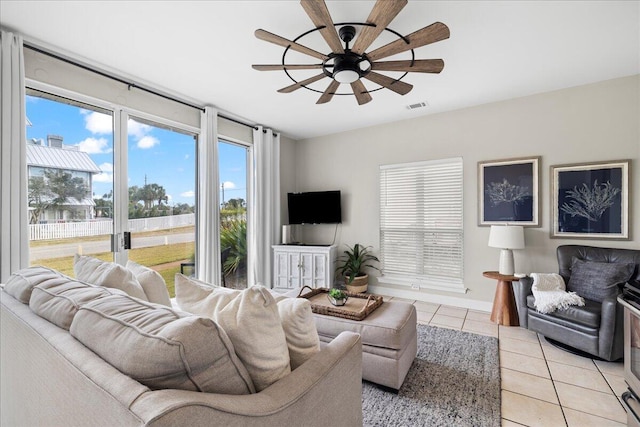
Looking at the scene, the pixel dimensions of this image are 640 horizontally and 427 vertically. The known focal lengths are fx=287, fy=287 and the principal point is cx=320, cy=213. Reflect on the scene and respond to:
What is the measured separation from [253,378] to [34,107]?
305 centimetres

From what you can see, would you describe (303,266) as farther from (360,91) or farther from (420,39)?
(420,39)

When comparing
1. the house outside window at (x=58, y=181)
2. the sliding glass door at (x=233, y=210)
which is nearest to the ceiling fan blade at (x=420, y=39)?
the sliding glass door at (x=233, y=210)

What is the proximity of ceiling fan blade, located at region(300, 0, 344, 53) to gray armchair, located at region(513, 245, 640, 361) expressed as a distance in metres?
2.87

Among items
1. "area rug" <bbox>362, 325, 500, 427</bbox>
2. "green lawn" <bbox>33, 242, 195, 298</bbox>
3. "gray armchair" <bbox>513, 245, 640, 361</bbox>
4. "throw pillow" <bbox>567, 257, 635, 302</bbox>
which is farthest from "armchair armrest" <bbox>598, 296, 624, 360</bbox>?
"green lawn" <bbox>33, 242, 195, 298</bbox>

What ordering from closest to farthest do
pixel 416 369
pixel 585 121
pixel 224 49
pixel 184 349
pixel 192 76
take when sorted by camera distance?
1. pixel 184 349
2. pixel 416 369
3. pixel 224 49
4. pixel 192 76
5. pixel 585 121

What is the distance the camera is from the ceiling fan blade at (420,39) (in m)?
1.76

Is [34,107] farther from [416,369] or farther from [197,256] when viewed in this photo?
[416,369]

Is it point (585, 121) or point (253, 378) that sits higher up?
point (585, 121)

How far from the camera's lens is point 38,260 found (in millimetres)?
2447

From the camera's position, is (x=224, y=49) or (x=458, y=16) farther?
(x=224, y=49)

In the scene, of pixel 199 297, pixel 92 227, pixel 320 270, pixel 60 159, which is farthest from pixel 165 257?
pixel 199 297

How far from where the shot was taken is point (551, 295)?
263 centimetres

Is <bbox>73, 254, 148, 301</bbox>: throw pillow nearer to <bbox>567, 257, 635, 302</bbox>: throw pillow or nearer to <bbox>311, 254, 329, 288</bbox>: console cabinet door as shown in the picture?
<bbox>311, 254, 329, 288</bbox>: console cabinet door

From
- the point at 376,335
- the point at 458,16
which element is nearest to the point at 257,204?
the point at 376,335
